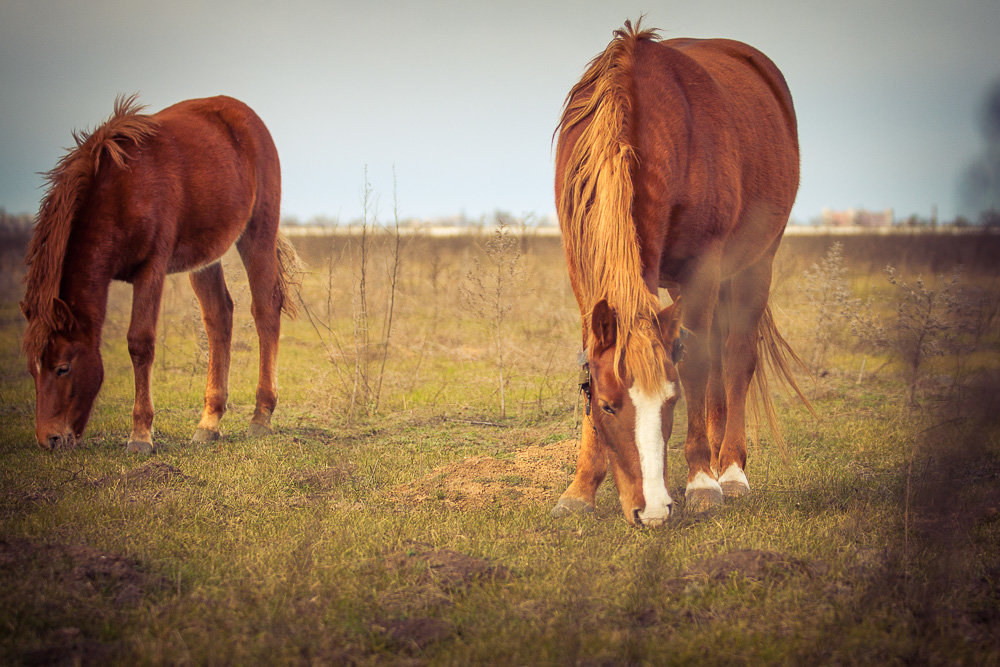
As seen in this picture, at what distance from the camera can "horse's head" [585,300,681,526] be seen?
3367mm

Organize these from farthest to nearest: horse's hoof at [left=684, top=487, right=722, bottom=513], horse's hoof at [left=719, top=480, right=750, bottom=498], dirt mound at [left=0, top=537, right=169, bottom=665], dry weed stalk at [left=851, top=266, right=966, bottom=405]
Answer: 1. dry weed stalk at [left=851, top=266, right=966, bottom=405]
2. horse's hoof at [left=719, top=480, right=750, bottom=498]
3. horse's hoof at [left=684, top=487, right=722, bottom=513]
4. dirt mound at [left=0, top=537, right=169, bottom=665]

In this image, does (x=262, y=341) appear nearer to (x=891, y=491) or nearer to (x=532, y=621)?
(x=532, y=621)

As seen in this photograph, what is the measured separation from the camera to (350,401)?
7582 mm

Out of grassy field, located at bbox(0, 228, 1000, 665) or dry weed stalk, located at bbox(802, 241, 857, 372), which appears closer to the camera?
grassy field, located at bbox(0, 228, 1000, 665)

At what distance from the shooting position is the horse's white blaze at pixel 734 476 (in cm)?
482

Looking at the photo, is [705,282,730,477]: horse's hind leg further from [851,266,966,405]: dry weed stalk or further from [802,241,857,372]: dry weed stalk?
[802,241,857,372]: dry weed stalk

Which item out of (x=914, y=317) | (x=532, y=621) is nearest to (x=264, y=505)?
(x=532, y=621)

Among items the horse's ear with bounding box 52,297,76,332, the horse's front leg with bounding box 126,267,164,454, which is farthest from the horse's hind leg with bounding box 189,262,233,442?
the horse's ear with bounding box 52,297,76,332

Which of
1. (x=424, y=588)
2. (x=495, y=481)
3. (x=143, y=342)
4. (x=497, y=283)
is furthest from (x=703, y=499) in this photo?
(x=143, y=342)

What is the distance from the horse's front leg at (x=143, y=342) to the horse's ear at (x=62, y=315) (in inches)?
17.0

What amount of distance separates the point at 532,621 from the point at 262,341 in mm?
4836

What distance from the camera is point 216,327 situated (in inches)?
263

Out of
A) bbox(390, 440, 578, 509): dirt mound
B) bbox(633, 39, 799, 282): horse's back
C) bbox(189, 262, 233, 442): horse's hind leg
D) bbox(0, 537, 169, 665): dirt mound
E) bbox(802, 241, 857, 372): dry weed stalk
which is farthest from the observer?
bbox(802, 241, 857, 372): dry weed stalk

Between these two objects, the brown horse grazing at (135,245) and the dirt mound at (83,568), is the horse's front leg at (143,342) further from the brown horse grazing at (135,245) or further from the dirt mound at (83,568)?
the dirt mound at (83,568)
